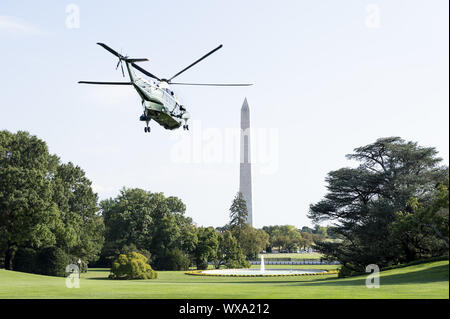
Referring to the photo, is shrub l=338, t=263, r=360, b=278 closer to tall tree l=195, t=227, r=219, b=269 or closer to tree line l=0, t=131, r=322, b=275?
tree line l=0, t=131, r=322, b=275

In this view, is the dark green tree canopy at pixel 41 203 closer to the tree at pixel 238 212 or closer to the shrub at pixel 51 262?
the shrub at pixel 51 262

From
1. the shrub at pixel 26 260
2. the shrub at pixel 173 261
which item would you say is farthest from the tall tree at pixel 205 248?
the shrub at pixel 26 260

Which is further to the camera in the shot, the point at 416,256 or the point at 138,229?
the point at 138,229

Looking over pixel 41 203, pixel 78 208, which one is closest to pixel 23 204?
pixel 41 203

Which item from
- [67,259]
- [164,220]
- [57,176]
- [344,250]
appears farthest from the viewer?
[164,220]
